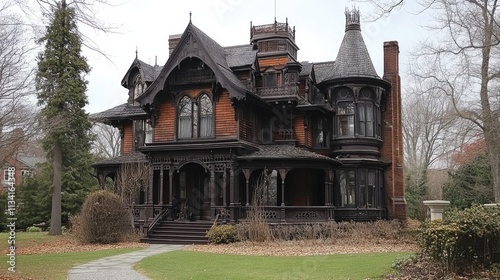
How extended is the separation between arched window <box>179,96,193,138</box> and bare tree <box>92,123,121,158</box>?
3606 centimetres

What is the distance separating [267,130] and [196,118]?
428 centimetres

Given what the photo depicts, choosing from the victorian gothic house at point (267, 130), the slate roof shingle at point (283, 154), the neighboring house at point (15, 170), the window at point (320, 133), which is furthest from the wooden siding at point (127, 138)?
the window at point (320, 133)

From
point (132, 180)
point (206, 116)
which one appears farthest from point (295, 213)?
point (132, 180)

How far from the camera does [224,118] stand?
2612 cm

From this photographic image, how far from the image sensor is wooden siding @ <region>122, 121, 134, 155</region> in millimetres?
32375

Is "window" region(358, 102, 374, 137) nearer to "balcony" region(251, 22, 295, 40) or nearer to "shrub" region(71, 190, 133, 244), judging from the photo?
"balcony" region(251, 22, 295, 40)

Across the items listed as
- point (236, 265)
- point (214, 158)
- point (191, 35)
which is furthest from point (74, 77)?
point (236, 265)

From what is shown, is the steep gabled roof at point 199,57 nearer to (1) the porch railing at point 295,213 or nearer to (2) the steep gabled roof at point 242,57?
(2) the steep gabled roof at point 242,57

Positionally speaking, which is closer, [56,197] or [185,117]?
[185,117]

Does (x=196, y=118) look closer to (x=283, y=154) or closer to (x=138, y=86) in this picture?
(x=283, y=154)

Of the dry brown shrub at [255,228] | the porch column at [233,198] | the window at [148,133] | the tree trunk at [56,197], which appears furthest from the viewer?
the tree trunk at [56,197]

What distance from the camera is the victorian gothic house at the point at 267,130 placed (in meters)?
25.6

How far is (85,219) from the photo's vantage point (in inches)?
904

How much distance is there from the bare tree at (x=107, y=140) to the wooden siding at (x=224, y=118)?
37.5 m
